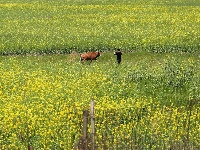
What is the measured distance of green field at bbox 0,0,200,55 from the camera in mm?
34938

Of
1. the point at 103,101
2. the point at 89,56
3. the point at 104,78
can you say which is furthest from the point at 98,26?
the point at 103,101

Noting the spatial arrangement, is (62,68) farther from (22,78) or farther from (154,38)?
(154,38)

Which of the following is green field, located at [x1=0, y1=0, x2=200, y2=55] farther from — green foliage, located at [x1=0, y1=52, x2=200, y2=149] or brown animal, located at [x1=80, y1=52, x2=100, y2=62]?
brown animal, located at [x1=80, y1=52, x2=100, y2=62]

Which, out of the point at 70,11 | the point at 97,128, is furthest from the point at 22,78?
the point at 70,11

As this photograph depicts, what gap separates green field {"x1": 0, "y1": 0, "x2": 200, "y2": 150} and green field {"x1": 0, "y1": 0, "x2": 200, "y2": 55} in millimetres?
81

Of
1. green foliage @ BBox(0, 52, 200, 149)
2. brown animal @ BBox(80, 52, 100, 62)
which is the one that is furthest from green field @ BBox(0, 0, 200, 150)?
brown animal @ BBox(80, 52, 100, 62)

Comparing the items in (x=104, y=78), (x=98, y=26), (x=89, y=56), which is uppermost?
(x=98, y=26)

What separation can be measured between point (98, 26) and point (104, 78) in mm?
17864

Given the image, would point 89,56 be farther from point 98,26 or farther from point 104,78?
point 98,26

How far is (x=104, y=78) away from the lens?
25.1m

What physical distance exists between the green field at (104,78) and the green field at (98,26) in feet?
0.26

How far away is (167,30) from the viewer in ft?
131

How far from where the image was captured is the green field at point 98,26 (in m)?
34.9

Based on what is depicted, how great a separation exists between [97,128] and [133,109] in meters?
3.13
